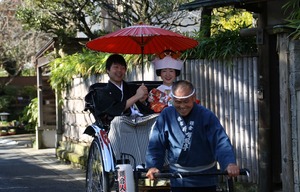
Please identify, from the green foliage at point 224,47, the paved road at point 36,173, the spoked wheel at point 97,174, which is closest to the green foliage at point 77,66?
the green foliage at point 224,47

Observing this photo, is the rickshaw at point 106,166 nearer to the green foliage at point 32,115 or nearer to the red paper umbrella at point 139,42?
the red paper umbrella at point 139,42

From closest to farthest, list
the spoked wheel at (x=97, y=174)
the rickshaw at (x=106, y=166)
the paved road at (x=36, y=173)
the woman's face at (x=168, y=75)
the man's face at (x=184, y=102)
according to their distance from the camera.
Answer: the man's face at (x=184, y=102) < the rickshaw at (x=106, y=166) < the spoked wheel at (x=97, y=174) < the woman's face at (x=168, y=75) < the paved road at (x=36, y=173)

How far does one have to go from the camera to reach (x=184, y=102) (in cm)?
482

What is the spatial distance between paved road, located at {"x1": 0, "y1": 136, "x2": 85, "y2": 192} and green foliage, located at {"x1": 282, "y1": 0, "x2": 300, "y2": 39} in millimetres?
4782

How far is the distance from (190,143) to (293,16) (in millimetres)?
3353

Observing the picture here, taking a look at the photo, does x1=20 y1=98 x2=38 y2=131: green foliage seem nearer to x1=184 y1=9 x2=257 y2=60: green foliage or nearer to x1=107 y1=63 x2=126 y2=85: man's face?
x1=184 y1=9 x2=257 y2=60: green foliage

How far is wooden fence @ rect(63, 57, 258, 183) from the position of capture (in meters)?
8.23

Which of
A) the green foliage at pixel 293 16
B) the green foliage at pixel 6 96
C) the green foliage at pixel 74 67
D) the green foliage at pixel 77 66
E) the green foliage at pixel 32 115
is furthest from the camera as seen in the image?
the green foliage at pixel 6 96

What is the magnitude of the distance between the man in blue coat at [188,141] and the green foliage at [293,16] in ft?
8.12

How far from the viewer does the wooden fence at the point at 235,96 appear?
8.23m

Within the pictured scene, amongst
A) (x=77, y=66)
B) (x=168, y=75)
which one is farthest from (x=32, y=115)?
(x=168, y=75)

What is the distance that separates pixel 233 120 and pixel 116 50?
2.07 m

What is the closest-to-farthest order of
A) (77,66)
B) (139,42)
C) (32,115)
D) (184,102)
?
(184,102)
(139,42)
(77,66)
(32,115)

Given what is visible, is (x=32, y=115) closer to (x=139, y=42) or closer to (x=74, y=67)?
(x=74, y=67)
